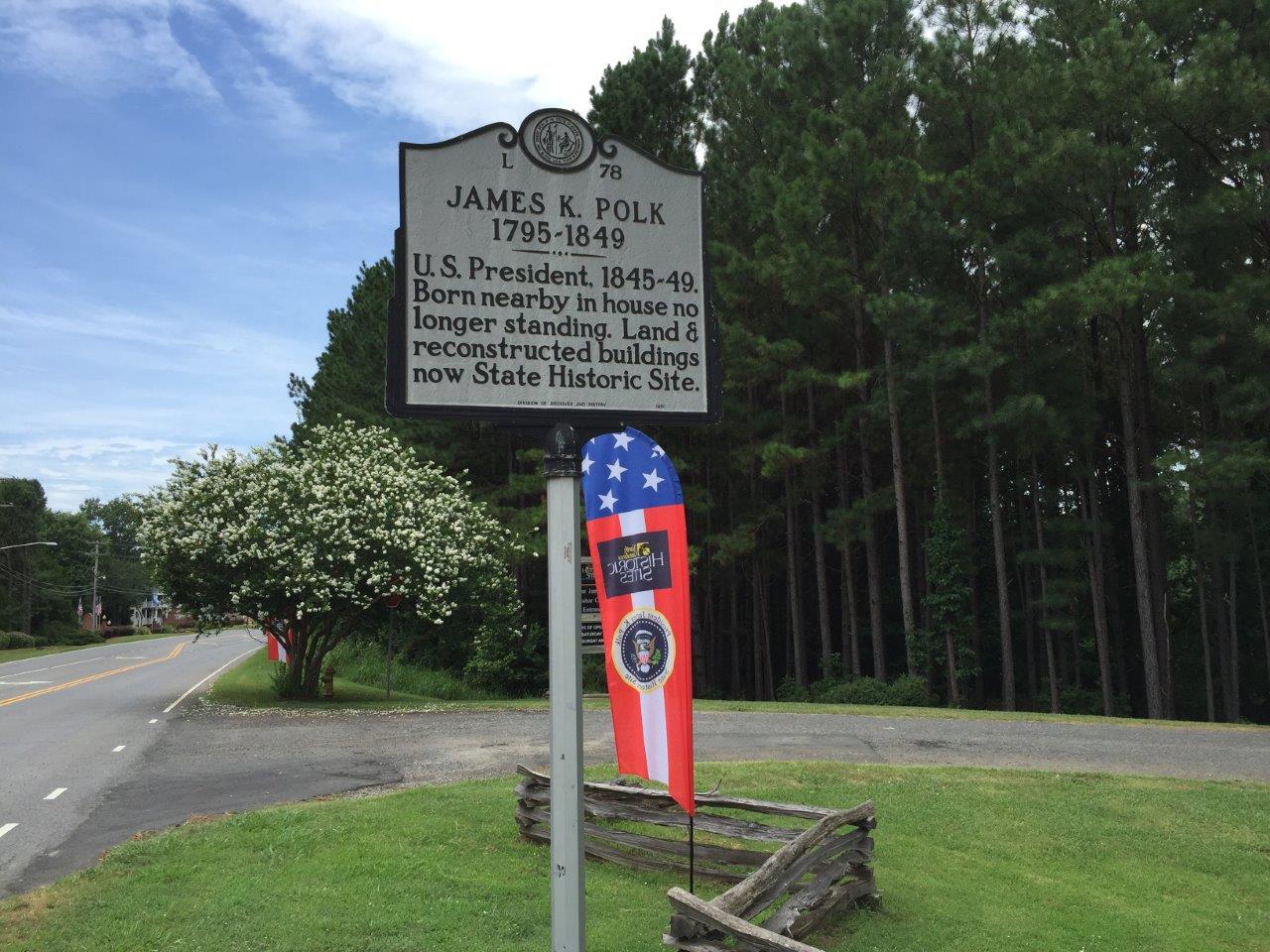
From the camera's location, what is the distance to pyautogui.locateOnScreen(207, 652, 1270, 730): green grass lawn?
20719 millimetres

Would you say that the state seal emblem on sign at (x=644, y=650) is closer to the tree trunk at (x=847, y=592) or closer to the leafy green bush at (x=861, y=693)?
the leafy green bush at (x=861, y=693)

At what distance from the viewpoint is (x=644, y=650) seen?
5465mm

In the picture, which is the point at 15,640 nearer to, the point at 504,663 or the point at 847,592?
the point at 504,663

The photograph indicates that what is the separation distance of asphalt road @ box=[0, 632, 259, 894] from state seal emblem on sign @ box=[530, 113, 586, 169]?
7.89 meters

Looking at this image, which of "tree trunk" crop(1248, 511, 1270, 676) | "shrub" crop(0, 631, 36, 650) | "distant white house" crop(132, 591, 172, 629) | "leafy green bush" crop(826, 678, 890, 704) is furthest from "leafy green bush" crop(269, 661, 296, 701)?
"distant white house" crop(132, 591, 172, 629)

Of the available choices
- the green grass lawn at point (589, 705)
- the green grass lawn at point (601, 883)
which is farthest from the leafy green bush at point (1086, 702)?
the green grass lawn at point (601, 883)

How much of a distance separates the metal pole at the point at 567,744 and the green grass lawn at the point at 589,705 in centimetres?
1759

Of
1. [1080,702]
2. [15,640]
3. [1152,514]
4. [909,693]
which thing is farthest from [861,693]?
[15,640]

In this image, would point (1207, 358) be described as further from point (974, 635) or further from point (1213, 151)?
point (974, 635)

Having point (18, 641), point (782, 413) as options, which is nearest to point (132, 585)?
point (18, 641)

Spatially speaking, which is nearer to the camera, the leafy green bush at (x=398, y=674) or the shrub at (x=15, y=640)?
the leafy green bush at (x=398, y=674)

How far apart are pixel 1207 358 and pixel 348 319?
111 feet

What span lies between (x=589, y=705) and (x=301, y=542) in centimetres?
724

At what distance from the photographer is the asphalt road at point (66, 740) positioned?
11023 millimetres
